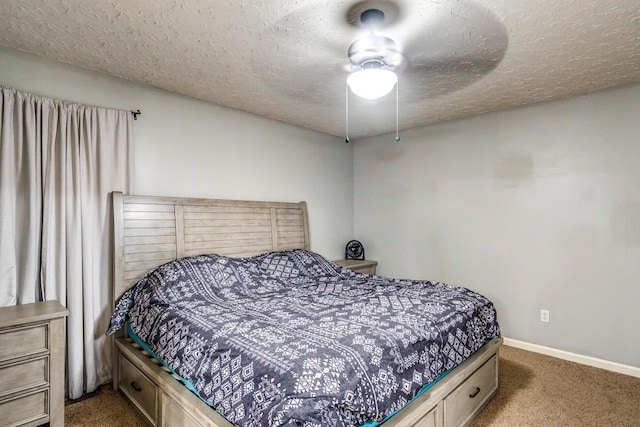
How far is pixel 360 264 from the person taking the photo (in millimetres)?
4270

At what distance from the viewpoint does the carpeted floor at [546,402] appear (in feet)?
7.12

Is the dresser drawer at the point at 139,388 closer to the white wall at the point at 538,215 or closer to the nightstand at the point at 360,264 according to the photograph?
the nightstand at the point at 360,264

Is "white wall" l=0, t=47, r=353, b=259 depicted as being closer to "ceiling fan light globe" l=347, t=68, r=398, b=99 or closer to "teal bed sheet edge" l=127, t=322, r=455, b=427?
"teal bed sheet edge" l=127, t=322, r=455, b=427

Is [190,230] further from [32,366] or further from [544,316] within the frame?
[544,316]

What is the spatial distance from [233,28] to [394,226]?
3.11m

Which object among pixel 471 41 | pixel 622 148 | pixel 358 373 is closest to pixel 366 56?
pixel 471 41

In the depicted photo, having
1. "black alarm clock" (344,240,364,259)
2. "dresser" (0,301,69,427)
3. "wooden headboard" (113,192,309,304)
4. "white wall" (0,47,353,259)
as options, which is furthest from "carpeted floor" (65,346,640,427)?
"black alarm clock" (344,240,364,259)

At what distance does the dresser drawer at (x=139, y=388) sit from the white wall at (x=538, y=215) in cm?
311

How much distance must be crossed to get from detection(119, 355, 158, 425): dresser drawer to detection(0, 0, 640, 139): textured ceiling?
2.15 metres

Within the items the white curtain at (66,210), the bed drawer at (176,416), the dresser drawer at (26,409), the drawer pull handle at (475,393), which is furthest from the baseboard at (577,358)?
the dresser drawer at (26,409)

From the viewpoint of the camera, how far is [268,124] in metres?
3.86

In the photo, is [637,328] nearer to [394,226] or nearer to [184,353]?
[394,226]

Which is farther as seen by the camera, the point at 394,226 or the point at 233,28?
the point at 394,226

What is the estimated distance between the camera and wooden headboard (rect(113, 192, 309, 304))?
8.77 ft
